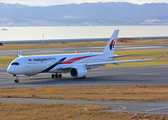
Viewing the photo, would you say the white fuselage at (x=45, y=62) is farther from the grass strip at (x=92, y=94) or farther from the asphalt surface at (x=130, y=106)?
the asphalt surface at (x=130, y=106)

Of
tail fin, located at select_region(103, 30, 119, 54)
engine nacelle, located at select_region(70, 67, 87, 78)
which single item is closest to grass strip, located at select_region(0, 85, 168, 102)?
engine nacelle, located at select_region(70, 67, 87, 78)

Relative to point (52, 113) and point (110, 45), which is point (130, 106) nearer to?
point (52, 113)

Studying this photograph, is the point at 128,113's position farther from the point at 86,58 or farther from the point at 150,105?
the point at 86,58

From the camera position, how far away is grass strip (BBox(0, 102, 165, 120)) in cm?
2098

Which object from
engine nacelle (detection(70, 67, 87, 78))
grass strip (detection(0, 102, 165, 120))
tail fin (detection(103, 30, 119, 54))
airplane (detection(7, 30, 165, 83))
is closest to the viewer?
grass strip (detection(0, 102, 165, 120))

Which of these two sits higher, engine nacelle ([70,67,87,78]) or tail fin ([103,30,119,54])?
tail fin ([103,30,119,54])

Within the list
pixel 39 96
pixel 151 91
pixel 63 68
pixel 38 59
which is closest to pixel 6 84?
pixel 38 59

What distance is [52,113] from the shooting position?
878 inches

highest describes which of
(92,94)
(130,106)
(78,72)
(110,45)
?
(110,45)

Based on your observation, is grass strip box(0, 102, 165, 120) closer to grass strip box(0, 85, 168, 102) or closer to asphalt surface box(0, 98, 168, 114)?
asphalt surface box(0, 98, 168, 114)

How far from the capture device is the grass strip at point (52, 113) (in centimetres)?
2098

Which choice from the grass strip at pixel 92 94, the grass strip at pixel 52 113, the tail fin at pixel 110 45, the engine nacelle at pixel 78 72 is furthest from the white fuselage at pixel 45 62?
the grass strip at pixel 52 113

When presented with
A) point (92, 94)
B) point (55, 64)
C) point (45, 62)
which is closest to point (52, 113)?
point (92, 94)

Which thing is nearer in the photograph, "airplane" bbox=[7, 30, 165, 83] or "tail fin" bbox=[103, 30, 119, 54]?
"airplane" bbox=[7, 30, 165, 83]
